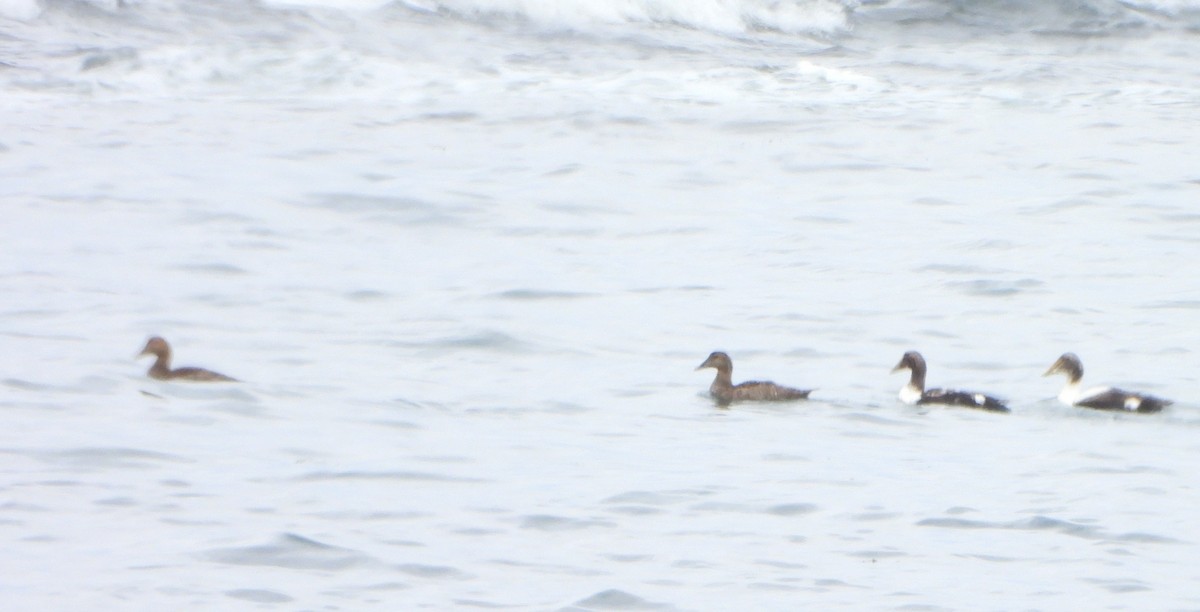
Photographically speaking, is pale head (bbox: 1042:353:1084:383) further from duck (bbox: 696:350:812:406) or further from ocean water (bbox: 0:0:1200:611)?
duck (bbox: 696:350:812:406)

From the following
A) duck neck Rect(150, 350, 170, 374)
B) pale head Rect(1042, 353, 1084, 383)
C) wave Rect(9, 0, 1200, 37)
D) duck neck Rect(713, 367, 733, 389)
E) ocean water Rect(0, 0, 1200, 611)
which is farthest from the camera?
wave Rect(9, 0, 1200, 37)

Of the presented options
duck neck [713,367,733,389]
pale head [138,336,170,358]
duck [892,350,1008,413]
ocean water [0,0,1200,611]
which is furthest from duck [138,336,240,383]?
duck [892,350,1008,413]

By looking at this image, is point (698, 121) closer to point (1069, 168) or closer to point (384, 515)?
point (1069, 168)

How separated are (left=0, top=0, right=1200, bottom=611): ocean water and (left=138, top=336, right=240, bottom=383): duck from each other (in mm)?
178

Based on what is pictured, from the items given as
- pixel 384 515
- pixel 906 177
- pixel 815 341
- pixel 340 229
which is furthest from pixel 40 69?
pixel 384 515

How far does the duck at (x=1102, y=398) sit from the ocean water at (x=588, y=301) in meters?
0.10

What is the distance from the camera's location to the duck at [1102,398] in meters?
11.7

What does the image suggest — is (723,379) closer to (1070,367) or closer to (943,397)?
(943,397)

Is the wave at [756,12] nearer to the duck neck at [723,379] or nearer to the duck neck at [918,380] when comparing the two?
the duck neck at [723,379]

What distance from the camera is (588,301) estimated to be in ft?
48.2

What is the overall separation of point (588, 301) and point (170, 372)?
12.1 feet

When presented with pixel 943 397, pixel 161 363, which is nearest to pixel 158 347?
pixel 161 363

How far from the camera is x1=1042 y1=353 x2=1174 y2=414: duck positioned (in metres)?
11.7

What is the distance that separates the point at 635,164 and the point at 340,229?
3.57 metres
